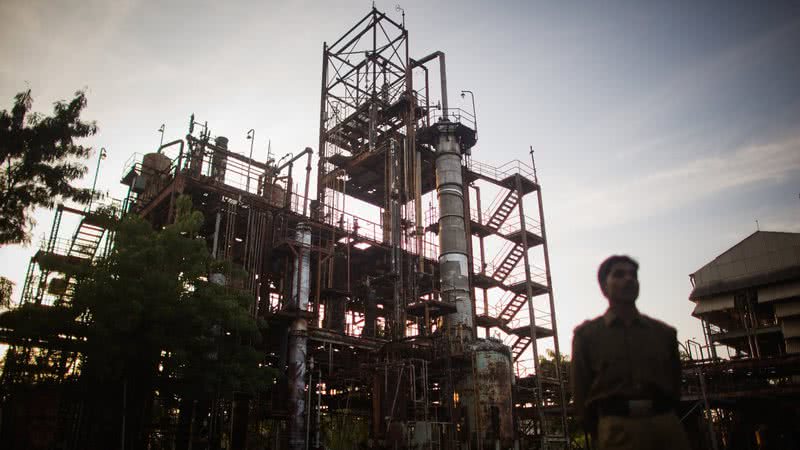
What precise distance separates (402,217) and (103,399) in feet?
57.9

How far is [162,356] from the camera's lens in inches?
706

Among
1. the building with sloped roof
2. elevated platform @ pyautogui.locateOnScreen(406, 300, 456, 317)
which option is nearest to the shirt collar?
elevated platform @ pyautogui.locateOnScreen(406, 300, 456, 317)

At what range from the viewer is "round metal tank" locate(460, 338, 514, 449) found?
24.1 m

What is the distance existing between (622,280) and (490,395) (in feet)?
74.1

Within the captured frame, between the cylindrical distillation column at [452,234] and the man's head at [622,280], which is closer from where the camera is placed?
the man's head at [622,280]

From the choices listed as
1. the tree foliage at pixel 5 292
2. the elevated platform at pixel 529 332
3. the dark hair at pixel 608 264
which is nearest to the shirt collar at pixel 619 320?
the dark hair at pixel 608 264

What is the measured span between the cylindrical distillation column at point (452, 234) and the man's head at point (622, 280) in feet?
79.0

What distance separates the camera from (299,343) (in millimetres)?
24312

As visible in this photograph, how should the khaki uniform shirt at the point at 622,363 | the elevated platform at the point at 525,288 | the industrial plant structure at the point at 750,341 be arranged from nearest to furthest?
the khaki uniform shirt at the point at 622,363 → the industrial plant structure at the point at 750,341 → the elevated platform at the point at 525,288

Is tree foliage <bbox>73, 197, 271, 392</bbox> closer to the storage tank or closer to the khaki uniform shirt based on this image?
the storage tank

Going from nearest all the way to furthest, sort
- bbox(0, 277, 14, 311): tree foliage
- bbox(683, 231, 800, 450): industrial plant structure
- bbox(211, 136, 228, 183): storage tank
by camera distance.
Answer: bbox(0, 277, 14, 311): tree foliage < bbox(683, 231, 800, 450): industrial plant structure < bbox(211, 136, 228, 183): storage tank

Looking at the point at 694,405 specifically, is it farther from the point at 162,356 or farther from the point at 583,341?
the point at 583,341

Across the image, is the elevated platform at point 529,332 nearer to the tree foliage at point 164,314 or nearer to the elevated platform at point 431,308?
the elevated platform at point 431,308

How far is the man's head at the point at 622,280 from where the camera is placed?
3779 mm
